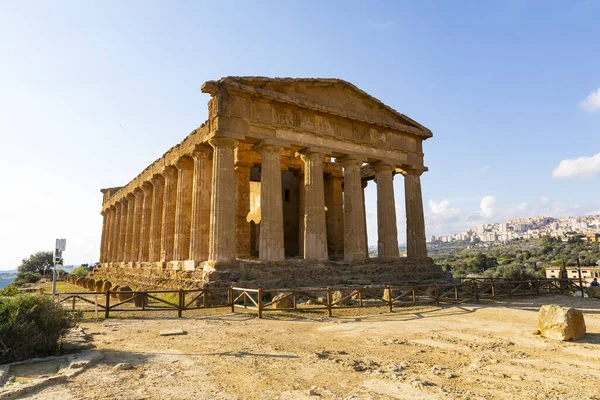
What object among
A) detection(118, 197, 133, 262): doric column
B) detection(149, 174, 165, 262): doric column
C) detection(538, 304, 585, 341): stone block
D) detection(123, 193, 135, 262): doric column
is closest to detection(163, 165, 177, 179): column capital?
detection(149, 174, 165, 262): doric column

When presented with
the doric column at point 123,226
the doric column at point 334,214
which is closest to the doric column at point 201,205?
the doric column at point 334,214

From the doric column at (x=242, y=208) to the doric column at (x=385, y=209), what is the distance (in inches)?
319

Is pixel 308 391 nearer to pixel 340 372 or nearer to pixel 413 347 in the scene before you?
pixel 340 372

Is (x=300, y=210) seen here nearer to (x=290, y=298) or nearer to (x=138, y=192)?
(x=290, y=298)

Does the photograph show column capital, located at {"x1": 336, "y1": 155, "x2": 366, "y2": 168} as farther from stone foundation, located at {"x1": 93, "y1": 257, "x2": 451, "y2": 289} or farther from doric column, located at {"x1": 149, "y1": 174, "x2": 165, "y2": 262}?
doric column, located at {"x1": 149, "y1": 174, "x2": 165, "y2": 262}

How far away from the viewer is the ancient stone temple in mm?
17625

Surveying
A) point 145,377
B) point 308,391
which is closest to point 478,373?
point 308,391

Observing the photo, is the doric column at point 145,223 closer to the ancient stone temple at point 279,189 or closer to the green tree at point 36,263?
the ancient stone temple at point 279,189

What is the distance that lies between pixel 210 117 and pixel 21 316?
1285cm

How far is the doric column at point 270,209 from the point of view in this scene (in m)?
18.2

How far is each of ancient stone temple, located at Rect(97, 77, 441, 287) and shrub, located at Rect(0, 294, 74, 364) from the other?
331 inches

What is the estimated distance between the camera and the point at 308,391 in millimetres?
5148

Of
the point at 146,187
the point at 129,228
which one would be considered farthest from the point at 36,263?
the point at 146,187

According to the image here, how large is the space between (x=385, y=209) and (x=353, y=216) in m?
2.94
